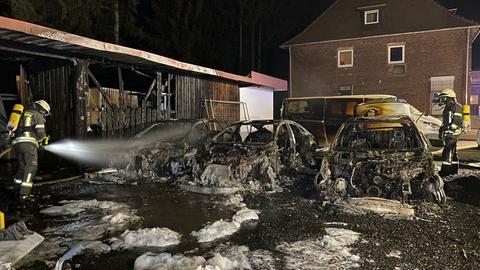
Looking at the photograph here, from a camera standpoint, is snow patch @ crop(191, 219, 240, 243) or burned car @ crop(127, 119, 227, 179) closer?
snow patch @ crop(191, 219, 240, 243)

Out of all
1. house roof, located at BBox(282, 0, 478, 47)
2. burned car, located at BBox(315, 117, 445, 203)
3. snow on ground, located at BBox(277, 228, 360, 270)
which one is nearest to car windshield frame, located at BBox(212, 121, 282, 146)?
burned car, located at BBox(315, 117, 445, 203)

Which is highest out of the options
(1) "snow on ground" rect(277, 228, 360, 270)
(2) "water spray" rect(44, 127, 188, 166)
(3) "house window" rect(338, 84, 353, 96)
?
(3) "house window" rect(338, 84, 353, 96)

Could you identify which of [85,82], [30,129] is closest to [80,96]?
[85,82]

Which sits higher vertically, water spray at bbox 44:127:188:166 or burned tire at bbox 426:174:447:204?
water spray at bbox 44:127:188:166

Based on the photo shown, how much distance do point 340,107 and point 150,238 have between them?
878 cm

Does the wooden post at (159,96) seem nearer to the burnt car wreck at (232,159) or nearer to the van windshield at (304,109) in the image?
the burnt car wreck at (232,159)

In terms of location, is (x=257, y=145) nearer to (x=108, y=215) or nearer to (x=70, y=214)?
(x=108, y=215)

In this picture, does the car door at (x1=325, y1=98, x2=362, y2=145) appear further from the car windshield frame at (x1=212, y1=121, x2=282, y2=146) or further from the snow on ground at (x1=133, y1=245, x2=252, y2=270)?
the snow on ground at (x1=133, y1=245, x2=252, y2=270)

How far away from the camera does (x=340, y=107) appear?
37.9ft

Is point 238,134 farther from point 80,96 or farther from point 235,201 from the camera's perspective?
point 80,96

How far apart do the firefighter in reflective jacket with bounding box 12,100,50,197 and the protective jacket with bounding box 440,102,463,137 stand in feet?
29.4

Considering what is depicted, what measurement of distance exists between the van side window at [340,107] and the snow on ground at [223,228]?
7.02 metres

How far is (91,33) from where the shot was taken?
1839 centimetres

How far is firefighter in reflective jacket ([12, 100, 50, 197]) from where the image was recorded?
6.58 meters
